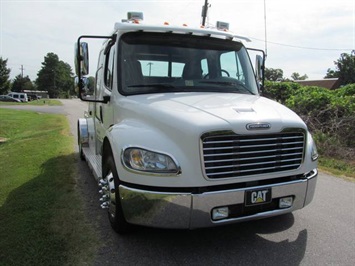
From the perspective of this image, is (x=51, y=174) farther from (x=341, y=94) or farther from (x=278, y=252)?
(x=341, y=94)

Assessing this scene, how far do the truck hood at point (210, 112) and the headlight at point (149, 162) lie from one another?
1.09 ft

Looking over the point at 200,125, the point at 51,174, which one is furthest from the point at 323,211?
the point at 51,174

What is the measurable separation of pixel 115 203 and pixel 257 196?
4.91 feet

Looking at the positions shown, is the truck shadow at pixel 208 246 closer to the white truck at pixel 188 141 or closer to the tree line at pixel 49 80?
the white truck at pixel 188 141

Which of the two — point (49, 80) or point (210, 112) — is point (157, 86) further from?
point (49, 80)

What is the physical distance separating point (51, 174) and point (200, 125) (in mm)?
4473

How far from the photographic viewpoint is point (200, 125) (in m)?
3.27

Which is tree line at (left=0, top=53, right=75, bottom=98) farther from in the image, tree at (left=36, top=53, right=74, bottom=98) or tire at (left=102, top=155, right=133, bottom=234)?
tire at (left=102, top=155, right=133, bottom=234)

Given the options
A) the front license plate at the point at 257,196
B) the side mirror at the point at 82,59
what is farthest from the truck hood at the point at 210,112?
the side mirror at the point at 82,59

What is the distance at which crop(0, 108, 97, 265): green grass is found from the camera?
3572 mm

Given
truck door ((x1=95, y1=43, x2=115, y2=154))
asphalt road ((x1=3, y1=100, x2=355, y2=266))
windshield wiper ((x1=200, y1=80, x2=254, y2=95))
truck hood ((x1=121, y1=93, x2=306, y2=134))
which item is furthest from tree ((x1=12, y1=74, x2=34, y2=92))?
truck hood ((x1=121, y1=93, x2=306, y2=134))

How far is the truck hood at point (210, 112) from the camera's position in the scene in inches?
131

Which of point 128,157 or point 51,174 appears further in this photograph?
point 51,174

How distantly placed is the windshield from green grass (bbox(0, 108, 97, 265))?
1.79 meters
